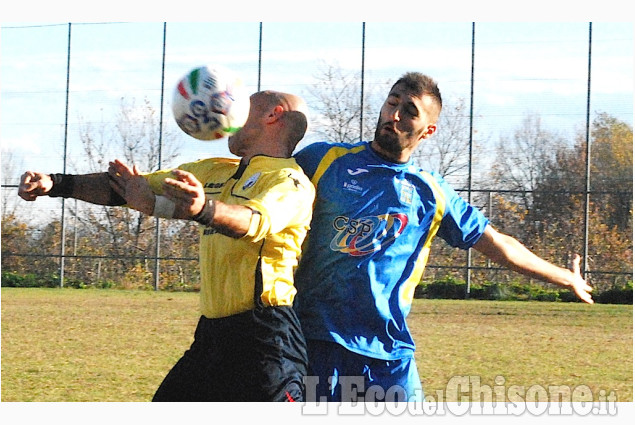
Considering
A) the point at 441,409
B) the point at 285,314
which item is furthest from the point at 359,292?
the point at 441,409

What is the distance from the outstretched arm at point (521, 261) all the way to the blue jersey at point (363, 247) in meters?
0.34

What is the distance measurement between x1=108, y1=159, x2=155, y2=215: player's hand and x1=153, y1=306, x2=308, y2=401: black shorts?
590 millimetres

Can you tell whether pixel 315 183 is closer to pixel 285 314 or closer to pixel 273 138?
A: pixel 273 138

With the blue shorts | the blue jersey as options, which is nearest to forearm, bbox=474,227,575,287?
the blue jersey

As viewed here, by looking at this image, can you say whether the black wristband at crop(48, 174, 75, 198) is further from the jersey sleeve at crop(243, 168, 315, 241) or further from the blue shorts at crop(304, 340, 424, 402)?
the blue shorts at crop(304, 340, 424, 402)

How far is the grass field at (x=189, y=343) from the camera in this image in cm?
869

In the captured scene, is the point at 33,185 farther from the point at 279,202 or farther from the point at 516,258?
the point at 516,258

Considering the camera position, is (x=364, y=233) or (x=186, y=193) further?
(x=364, y=233)

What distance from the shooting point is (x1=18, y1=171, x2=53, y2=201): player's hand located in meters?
4.13

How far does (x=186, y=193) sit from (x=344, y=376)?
138cm

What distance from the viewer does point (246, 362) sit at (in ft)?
12.7

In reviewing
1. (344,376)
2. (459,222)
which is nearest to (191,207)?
(344,376)

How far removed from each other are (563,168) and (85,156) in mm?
10500

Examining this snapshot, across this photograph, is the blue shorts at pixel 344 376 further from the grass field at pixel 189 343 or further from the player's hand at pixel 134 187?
the grass field at pixel 189 343
